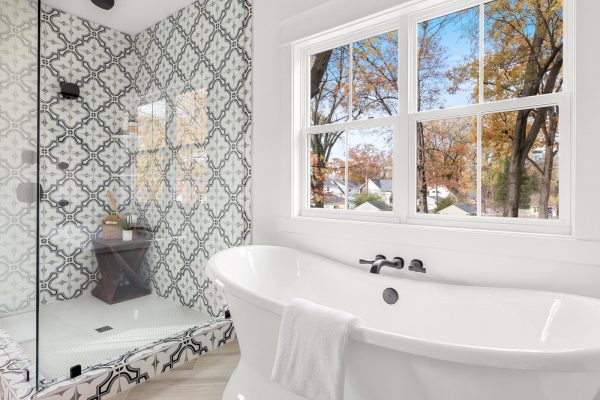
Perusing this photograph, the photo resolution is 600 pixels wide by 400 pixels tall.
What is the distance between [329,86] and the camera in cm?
234

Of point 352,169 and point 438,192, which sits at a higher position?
point 352,169

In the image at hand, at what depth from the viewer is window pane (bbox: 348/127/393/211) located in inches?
80.9

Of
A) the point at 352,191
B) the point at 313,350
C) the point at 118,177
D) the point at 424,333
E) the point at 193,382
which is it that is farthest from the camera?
the point at 118,177

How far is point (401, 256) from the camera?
185 cm

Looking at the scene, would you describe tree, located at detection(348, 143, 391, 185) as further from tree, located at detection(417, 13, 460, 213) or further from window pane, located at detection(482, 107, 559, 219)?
window pane, located at detection(482, 107, 559, 219)

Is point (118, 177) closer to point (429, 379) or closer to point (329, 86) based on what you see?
point (329, 86)

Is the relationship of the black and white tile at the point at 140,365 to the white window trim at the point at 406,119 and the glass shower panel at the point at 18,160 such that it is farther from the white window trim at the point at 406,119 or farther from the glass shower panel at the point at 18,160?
the white window trim at the point at 406,119

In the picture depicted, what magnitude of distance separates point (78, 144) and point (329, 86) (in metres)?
1.82

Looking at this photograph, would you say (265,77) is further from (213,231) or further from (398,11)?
(213,231)

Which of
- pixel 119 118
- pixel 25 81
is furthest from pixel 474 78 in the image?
pixel 25 81

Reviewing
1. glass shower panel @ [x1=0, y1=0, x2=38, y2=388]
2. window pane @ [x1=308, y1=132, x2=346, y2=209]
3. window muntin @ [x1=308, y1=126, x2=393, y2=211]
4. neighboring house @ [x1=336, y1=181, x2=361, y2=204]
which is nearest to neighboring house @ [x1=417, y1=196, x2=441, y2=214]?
window muntin @ [x1=308, y1=126, x2=393, y2=211]

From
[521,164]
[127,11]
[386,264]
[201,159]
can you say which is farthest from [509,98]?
[127,11]

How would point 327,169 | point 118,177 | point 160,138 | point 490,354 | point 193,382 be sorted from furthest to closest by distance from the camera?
point 160,138
point 118,177
point 327,169
point 193,382
point 490,354

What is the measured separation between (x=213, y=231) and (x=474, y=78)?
6.66ft
